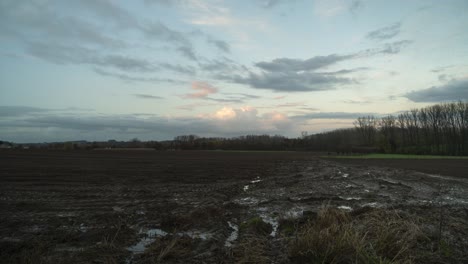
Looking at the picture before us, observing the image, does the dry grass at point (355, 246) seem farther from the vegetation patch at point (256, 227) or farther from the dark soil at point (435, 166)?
the dark soil at point (435, 166)

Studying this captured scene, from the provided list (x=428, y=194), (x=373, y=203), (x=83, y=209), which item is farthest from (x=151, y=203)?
(x=428, y=194)

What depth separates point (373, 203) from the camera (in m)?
14.3

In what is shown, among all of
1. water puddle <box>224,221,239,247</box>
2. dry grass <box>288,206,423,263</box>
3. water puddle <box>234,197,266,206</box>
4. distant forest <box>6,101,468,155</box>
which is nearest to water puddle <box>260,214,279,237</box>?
water puddle <box>224,221,239,247</box>

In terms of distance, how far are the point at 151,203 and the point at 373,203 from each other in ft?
33.1

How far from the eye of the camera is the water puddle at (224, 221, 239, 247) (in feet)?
26.8

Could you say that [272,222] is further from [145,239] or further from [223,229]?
[145,239]

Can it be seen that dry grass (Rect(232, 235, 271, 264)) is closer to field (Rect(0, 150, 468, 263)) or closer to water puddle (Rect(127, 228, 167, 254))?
field (Rect(0, 150, 468, 263))

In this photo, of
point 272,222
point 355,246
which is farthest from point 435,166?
point 355,246

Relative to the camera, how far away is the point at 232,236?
8.92m

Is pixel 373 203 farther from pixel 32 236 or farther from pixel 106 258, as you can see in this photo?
pixel 32 236

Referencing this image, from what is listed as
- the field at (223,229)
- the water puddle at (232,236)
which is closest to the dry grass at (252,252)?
the field at (223,229)

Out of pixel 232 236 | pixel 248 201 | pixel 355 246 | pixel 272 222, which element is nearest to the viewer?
pixel 355 246

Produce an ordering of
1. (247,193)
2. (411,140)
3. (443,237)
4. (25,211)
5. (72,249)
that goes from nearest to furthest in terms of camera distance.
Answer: (72,249)
(443,237)
(25,211)
(247,193)
(411,140)

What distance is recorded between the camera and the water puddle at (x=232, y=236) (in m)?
8.18
